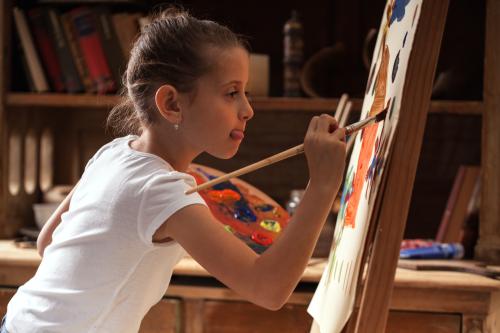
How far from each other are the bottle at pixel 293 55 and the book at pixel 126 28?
0.42 metres

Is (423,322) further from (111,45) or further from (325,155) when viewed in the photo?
(111,45)

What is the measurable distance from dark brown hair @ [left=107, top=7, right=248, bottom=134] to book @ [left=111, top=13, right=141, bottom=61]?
929 mm

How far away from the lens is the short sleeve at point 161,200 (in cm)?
104

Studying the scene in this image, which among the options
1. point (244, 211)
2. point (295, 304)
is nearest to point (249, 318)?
point (295, 304)

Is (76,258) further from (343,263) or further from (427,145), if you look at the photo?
(427,145)

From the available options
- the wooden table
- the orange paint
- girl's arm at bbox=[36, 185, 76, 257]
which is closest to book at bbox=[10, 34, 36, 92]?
the wooden table

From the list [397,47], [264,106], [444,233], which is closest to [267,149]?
[264,106]

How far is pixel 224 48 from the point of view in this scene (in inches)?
45.7

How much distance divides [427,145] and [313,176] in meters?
1.41

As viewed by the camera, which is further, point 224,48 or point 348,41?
point 348,41

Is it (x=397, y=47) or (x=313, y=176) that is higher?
(x=397, y=47)

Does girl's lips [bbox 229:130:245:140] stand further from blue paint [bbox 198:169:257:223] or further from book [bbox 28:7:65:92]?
book [bbox 28:7:65:92]

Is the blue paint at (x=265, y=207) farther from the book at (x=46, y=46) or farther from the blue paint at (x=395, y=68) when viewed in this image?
the blue paint at (x=395, y=68)

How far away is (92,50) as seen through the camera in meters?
2.17
